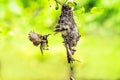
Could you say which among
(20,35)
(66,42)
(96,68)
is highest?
(20,35)

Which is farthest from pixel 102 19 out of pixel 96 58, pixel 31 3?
pixel 31 3

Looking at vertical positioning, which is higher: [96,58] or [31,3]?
[31,3]

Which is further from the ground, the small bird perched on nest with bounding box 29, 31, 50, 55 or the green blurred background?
the green blurred background

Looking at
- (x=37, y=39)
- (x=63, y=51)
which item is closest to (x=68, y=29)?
(x=37, y=39)

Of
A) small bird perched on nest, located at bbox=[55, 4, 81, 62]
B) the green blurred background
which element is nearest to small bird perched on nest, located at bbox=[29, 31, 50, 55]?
small bird perched on nest, located at bbox=[55, 4, 81, 62]

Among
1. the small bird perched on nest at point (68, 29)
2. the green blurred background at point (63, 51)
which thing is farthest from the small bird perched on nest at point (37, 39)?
the green blurred background at point (63, 51)

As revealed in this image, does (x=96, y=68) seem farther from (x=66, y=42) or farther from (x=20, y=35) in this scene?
(x=66, y=42)

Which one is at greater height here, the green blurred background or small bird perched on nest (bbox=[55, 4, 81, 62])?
the green blurred background

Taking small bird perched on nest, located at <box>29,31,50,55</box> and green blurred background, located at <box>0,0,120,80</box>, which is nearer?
small bird perched on nest, located at <box>29,31,50,55</box>

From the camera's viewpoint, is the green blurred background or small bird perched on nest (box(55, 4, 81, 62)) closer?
small bird perched on nest (box(55, 4, 81, 62))

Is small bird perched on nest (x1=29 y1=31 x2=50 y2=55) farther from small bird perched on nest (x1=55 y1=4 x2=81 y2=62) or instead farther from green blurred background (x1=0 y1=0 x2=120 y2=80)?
green blurred background (x1=0 y1=0 x2=120 y2=80)
